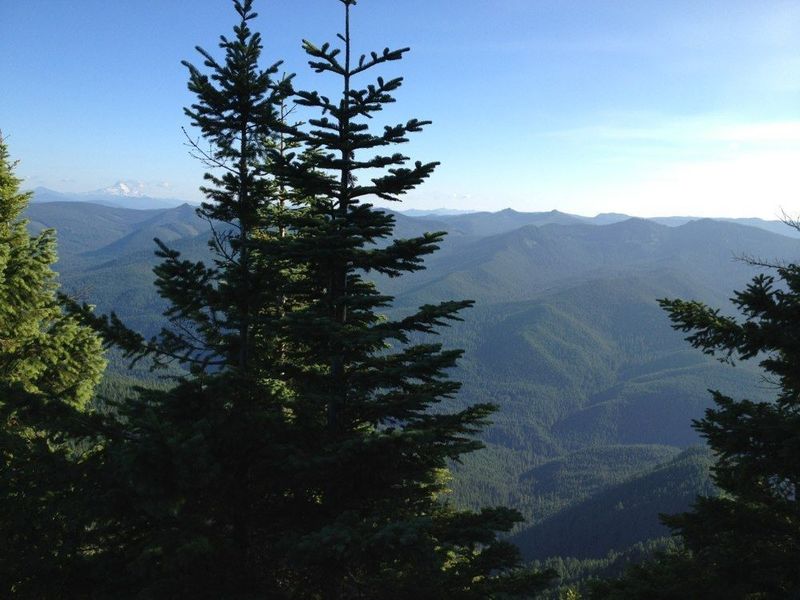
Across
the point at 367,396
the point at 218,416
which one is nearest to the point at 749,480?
the point at 367,396

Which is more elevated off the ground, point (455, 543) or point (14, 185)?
point (14, 185)

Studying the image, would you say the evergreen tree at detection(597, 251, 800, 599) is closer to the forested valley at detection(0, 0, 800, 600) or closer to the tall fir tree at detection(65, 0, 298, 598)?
the forested valley at detection(0, 0, 800, 600)

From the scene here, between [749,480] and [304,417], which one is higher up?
[304,417]

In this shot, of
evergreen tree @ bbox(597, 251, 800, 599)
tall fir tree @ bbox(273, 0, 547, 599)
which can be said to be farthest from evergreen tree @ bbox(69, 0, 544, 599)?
evergreen tree @ bbox(597, 251, 800, 599)

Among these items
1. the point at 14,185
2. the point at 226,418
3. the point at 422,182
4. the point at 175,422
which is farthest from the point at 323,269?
the point at 14,185

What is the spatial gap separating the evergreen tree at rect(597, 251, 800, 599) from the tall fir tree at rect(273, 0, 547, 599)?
3736 mm

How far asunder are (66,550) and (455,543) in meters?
7.24

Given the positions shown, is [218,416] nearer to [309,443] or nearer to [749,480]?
[309,443]

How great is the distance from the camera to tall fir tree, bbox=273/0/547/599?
9773 mm

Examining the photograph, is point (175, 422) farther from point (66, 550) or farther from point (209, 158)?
point (209, 158)

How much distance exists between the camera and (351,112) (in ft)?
36.0

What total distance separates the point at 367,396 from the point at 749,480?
28.0ft

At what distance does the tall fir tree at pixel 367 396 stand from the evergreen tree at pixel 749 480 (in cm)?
374

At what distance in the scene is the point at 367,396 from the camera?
454 inches
